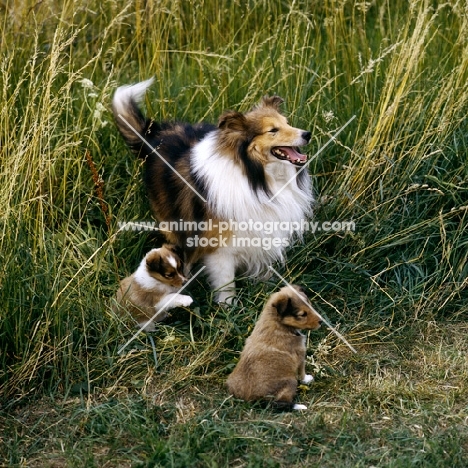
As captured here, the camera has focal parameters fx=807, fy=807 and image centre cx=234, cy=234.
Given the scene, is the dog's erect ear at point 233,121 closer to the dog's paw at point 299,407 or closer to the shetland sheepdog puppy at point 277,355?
the shetland sheepdog puppy at point 277,355

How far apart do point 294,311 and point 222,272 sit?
92 cm

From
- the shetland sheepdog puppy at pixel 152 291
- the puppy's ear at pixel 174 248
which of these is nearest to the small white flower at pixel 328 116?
the puppy's ear at pixel 174 248

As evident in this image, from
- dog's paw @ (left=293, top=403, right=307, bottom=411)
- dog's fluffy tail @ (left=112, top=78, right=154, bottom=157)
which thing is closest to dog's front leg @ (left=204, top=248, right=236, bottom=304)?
dog's fluffy tail @ (left=112, top=78, right=154, bottom=157)

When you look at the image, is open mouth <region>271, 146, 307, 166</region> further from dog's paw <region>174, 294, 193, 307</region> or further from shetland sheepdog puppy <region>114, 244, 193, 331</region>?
dog's paw <region>174, 294, 193, 307</region>

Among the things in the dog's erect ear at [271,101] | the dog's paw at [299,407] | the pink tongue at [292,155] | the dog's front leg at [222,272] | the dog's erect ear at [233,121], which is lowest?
the dog's paw at [299,407]

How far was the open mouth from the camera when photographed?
4.89 meters

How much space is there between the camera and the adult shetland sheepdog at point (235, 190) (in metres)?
4.90

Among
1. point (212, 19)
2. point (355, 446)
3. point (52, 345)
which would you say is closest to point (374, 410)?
point (355, 446)

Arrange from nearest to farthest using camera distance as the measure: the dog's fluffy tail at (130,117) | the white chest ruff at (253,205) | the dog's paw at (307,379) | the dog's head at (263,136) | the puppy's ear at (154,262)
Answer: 1. the dog's paw at (307,379)
2. the puppy's ear at (154,262)
3. the dog's head at (263,136)
4. the white chest ruff at (253,205)
5. the dog's fluffy tail at (130,117)

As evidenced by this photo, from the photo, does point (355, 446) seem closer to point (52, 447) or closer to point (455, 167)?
point (52, 447)

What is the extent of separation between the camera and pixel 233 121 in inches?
193

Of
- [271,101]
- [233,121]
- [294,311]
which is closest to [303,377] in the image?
[294,311]

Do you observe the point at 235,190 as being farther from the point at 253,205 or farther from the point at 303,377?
the point at 303,377

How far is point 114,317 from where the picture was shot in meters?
4.58
